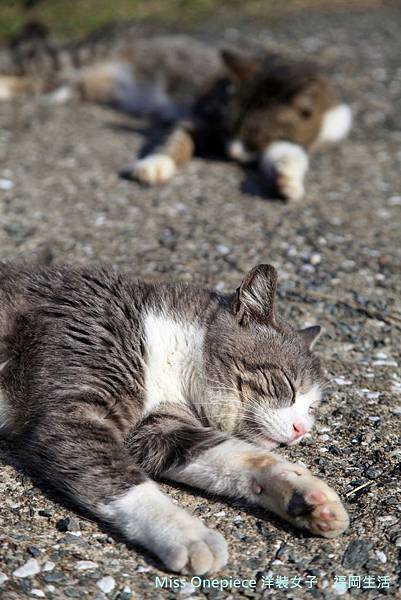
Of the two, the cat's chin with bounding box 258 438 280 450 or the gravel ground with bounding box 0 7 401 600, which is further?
the cat's chin with bounding box 258 438 280 450

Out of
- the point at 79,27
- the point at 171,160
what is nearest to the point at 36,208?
the point at 171,160

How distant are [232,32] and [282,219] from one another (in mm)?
6330

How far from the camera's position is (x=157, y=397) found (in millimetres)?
3322

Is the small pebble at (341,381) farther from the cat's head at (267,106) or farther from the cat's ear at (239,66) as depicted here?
the cat's ear at (239,66)

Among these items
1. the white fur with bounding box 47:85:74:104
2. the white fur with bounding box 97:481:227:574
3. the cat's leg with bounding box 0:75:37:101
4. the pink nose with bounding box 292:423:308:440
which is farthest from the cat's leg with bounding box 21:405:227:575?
the cat's leg with bounding box 0:75:37:101

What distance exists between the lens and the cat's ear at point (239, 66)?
750 cm

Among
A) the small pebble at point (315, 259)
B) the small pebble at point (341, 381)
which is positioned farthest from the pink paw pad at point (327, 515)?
the small pebble at point (315, 259)

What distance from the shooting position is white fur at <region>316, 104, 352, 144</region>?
773cm

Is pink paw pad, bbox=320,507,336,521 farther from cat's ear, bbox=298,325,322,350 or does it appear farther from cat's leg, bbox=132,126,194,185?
cat's leg, bbox=132,126,194,185

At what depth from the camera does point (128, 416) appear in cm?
320

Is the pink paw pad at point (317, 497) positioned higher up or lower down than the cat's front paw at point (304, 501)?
higher up

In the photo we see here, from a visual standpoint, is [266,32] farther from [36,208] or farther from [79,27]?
[36,208]

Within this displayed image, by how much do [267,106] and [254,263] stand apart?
8.70 ft

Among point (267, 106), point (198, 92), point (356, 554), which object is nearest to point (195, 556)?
point (356, 554)
